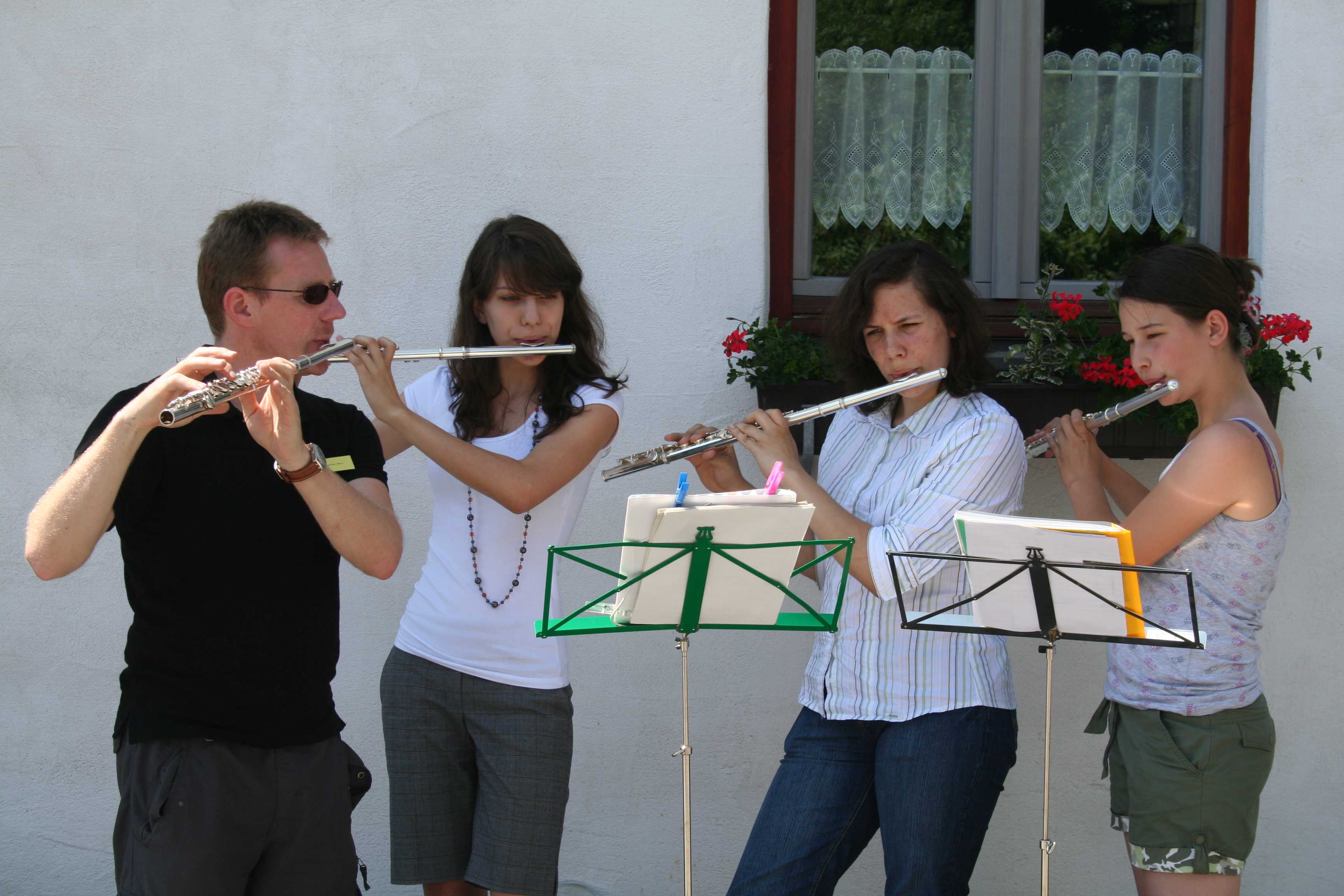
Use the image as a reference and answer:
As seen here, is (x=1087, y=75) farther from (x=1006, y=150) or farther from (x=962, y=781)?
(x=962, y=781)

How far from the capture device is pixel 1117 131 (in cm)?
325

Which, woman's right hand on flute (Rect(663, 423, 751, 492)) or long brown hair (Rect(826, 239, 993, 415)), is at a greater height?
long brown hair (Rect(826, 239, 993, 415))

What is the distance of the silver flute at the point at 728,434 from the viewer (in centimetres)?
223

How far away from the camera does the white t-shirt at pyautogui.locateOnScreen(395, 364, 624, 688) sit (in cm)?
224

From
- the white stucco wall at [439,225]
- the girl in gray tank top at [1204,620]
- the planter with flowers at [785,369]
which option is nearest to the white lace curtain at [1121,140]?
the white stucco wall at [439,225]

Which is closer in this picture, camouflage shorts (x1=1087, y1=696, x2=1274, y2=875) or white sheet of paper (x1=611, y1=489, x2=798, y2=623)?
white sheet of paper (x1=611, y1=489, x2=798, y2=623)

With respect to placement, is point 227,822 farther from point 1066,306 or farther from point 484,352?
point 1066,306

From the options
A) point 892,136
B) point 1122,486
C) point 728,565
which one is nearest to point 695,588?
point 728,565

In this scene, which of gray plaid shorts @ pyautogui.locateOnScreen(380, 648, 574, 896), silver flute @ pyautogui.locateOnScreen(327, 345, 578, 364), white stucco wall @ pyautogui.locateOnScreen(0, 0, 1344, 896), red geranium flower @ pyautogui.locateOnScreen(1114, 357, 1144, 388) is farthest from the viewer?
white stucco wall @ pyautogui.locateOnScreen(0, 0, 1344, 896)

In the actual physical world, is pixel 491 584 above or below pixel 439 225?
below

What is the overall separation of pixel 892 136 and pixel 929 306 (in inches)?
44.5

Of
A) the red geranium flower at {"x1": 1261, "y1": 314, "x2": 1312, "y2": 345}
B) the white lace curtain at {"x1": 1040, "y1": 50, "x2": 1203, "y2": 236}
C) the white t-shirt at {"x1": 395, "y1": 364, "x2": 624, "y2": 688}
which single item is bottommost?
the white t-shirt at {"x1": 395, "y1": 364, "x2": 624, "y2": 688}

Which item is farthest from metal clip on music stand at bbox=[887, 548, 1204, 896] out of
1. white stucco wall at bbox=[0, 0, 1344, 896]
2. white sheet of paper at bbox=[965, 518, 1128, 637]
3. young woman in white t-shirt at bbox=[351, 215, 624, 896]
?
white stucco wall at bbox=[0, 0, 1344, 896]

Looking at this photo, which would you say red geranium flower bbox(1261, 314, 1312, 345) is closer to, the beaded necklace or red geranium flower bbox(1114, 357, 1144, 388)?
red geranium flower bbox(1114, 357, 1144, 388)
